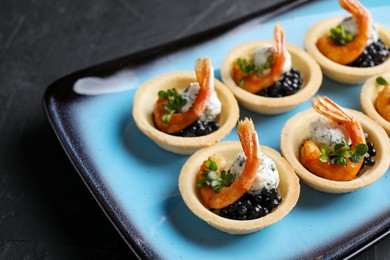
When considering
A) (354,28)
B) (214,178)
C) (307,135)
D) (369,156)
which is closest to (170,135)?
(214,178)

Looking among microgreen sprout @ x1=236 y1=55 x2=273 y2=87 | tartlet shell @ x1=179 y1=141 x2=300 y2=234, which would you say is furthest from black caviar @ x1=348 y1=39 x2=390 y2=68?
tartlet shell @ x1=179 y1=141 x2=300 y2=234

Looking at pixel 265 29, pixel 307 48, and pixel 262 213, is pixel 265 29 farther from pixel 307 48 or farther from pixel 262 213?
pixel 262 213

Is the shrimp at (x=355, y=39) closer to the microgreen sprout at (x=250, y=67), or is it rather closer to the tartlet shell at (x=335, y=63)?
the tartlet shell at (x=335, y=63)

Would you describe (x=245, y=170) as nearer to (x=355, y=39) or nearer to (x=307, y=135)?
(x=307, y=135)

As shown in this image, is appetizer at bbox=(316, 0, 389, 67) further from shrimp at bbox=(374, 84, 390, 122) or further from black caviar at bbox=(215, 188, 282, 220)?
black caviar at bbox=(215, 188, 282, 220)

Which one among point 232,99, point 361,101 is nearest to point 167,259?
point 232,99

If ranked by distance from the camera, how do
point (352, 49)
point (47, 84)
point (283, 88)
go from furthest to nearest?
point (47, 84), point (352, 49), point (283, 88)
